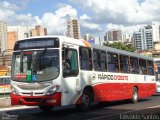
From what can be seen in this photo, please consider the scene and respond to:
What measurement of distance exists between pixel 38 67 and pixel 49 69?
43 centimetres

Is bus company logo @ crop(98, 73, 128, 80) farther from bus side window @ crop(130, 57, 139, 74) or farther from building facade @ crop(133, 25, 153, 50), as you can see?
building facade @ crop(133, 25, 153, 50)

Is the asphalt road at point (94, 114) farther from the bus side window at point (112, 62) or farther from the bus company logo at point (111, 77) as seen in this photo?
the bus side window at point (112, 62)

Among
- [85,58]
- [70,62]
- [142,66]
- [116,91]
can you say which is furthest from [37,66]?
[142,66]

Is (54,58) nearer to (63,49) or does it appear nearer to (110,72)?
(63,49)

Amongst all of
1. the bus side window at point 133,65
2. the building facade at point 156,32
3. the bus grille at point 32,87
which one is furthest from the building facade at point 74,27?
the building facade at point 156,32

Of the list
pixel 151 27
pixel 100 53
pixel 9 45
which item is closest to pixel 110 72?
pixel 100 53

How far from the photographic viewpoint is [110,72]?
20.0 metres

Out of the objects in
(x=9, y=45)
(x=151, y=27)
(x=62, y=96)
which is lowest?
(x=62, y=96)

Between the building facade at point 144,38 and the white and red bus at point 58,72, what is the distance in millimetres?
151384

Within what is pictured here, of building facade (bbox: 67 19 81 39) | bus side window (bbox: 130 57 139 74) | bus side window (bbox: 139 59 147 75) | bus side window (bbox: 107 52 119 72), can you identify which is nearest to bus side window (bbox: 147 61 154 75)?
bus side window (bbox: 139 59 147 75)

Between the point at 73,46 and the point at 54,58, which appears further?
the point at 73,46

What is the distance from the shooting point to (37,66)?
15266 millimetres

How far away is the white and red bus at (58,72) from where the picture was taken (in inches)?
593

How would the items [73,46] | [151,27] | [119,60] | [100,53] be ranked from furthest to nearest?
[151,27] → [119,60] → [100,53] → [73,46]
